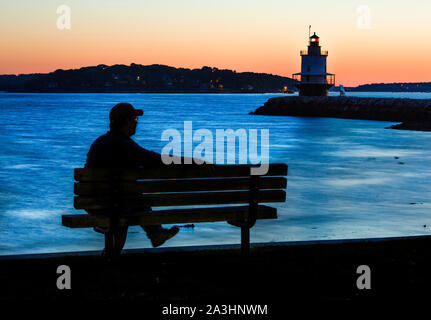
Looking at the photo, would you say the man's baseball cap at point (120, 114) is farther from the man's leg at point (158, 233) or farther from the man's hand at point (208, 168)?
the man's leg at point (158, 233)

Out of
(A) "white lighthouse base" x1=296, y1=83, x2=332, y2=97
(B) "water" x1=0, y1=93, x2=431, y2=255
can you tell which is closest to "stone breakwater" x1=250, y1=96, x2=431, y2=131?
(A) "white lighthouse base" x1=296, y1=83, x2=332, y2=97

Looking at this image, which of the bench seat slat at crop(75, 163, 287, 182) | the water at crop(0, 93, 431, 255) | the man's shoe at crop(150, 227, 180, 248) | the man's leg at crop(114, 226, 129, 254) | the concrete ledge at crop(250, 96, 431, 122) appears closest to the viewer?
the bench seat slat at crop(75, 163, 287, 182)

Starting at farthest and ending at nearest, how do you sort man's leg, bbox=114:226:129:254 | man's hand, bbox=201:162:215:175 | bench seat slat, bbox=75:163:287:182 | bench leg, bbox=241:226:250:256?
bench leg, bbox=241:226:250:256 → man's leg, bbox=114:226:129:254 → man's hand, bbox=201:162:215:175 → bench seat slat, bbox=75:163:287:182

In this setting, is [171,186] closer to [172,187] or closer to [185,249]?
[172,187]

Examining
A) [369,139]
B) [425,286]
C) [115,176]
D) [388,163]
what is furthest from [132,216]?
[369,139]

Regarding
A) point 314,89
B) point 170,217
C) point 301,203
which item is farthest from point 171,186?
point 314,89

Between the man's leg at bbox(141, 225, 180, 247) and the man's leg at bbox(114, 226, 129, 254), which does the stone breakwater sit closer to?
the man's leg at bbox(141, 225, 180, 247)

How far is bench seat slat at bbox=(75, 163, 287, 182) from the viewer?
502 centimetres

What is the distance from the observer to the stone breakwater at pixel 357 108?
198 feet

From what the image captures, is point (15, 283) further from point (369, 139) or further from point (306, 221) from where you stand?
point (369, 139)

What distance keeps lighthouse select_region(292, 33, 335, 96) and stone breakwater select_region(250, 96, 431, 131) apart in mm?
1739

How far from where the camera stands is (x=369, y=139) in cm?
3950
